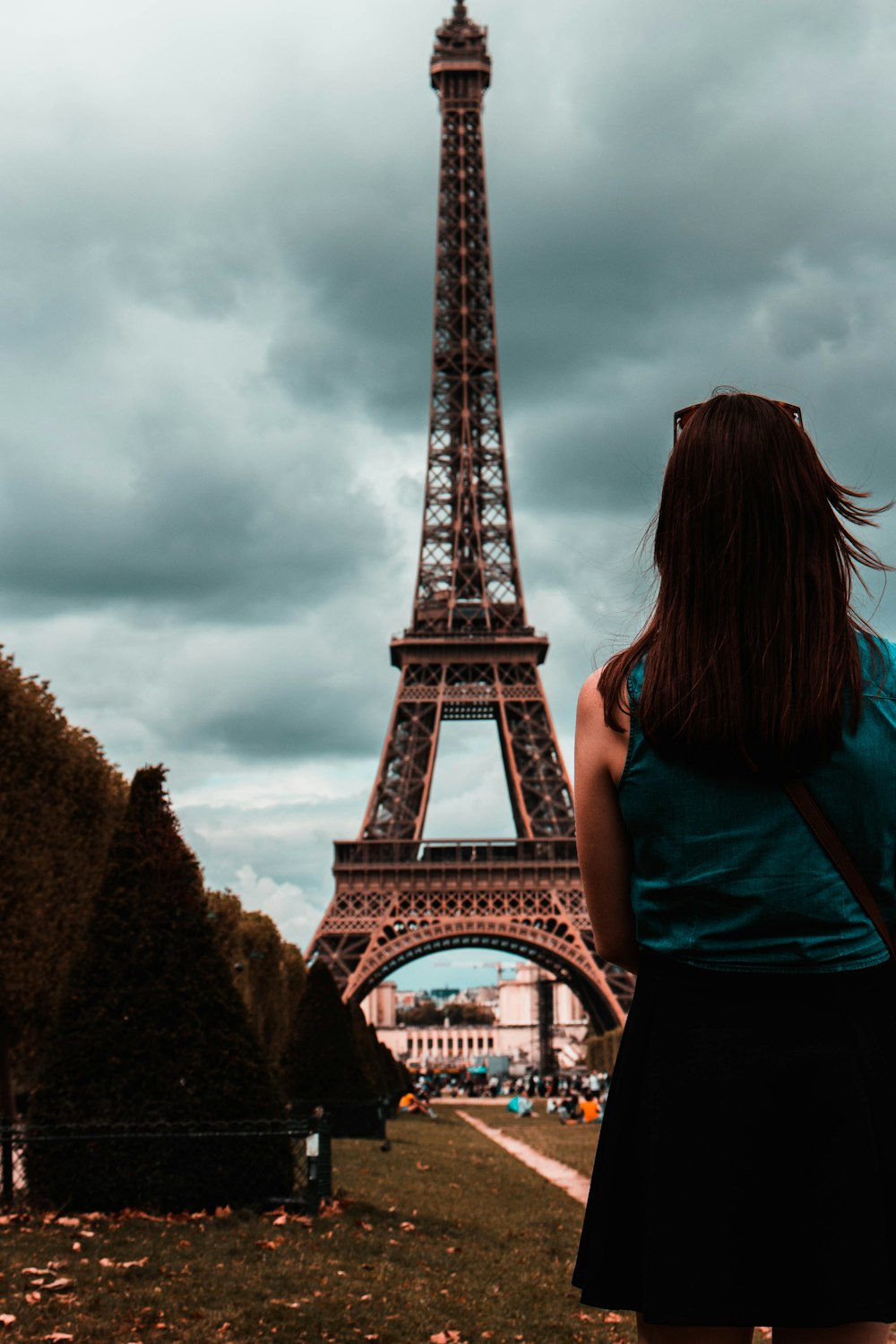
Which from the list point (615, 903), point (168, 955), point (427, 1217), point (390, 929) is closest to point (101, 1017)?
point (168, 955)

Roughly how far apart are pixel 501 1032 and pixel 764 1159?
5986 inches

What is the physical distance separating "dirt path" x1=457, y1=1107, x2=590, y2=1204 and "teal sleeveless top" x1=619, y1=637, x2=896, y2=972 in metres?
13.3

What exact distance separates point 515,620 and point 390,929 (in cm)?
1632

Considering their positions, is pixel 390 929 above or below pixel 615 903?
above

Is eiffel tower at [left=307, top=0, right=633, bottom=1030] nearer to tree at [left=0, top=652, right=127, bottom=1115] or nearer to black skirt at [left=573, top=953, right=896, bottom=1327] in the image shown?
tree at [left=0, top=652, right=127, bottom=1115]

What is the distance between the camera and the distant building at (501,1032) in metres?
140

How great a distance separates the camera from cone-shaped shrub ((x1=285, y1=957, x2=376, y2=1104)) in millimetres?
27828

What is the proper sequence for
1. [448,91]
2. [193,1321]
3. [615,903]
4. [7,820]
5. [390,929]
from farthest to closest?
1. [448,91]
2. [390,929]
3. [7,820]
4. [193,1321]
5. [615,903]

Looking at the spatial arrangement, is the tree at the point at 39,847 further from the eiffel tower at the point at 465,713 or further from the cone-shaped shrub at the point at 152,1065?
the eiffel tower at the point at 465,713

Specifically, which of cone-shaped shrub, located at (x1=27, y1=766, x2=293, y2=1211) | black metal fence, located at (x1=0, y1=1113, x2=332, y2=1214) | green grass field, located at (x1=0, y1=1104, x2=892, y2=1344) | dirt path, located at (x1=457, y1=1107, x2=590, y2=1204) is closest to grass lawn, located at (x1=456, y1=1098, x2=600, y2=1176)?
dirt path, located at (x1=457, y1=1107, x2=590, y2=1204)

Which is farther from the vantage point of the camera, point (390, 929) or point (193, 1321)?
point (390, 929)

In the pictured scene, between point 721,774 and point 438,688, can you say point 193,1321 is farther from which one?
point 438,688

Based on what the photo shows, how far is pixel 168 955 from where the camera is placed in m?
14.0

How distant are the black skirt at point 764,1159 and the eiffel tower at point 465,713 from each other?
5274cm
